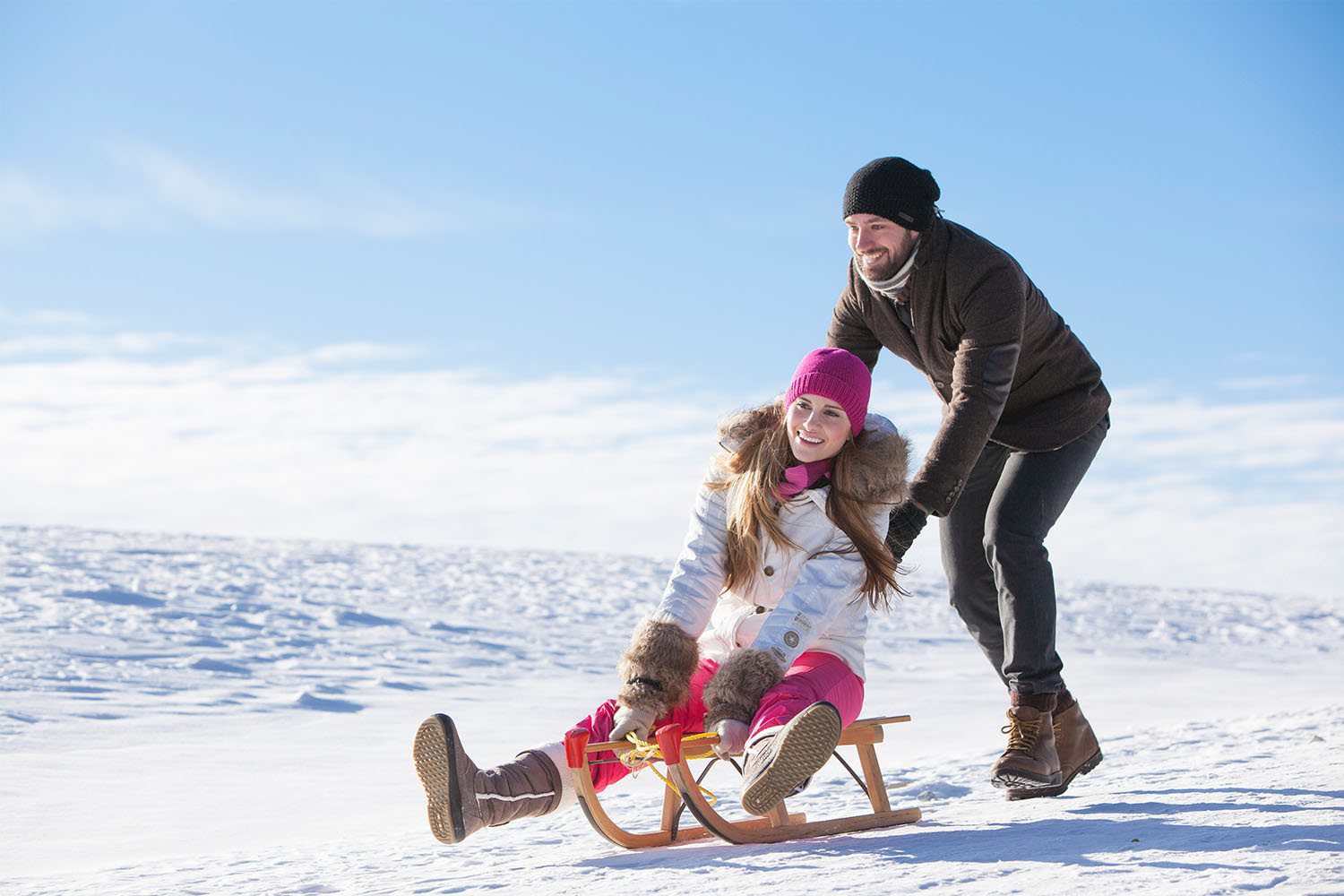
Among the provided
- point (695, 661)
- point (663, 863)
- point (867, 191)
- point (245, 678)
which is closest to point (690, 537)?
point (695, 661)

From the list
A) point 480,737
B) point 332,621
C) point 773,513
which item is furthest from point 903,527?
point 332,621

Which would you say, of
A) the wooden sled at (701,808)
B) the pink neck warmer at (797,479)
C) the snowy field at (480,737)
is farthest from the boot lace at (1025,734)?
the pink neck warmer at (797,479)

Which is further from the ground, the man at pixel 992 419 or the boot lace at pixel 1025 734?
the man at pixel 992 419

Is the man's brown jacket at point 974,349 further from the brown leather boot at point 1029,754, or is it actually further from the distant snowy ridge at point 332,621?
the distant snowy ridge at point 332,621

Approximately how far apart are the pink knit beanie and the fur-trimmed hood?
6cm

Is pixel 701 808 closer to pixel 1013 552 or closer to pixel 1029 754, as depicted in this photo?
pixel 1029 754

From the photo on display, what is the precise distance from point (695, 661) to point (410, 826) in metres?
1.22

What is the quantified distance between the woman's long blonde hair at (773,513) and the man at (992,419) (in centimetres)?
12

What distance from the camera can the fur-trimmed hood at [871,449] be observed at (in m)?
2.60

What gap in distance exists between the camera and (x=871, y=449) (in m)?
2.65

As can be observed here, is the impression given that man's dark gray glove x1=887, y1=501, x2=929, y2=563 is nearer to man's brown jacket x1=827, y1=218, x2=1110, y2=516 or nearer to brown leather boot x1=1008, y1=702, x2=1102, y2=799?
man's brown jacket x1=827, y1=218, x2=1110, y2=516

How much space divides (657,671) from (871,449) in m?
0.70

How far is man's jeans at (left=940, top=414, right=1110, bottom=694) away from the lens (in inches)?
113

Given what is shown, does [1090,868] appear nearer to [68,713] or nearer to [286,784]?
[286,784]
